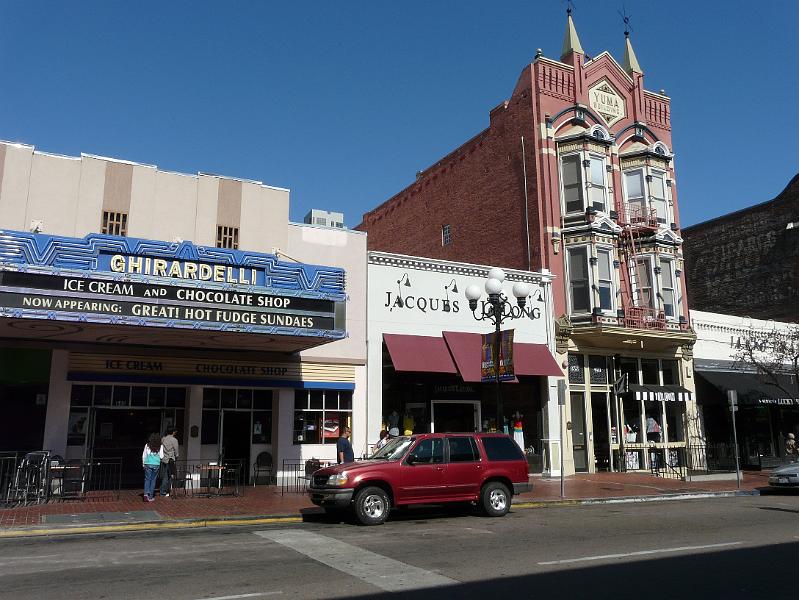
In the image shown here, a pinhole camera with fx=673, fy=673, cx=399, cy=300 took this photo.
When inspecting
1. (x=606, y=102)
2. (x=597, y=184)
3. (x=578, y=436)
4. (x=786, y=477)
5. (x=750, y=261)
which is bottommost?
(x=786, y=477)

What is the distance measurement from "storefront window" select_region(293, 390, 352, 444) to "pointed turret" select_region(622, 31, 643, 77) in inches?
798

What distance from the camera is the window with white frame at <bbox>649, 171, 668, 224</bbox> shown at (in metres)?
28.9

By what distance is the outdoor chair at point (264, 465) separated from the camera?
20.6 m

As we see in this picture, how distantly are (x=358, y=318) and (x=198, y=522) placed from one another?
10.0 metres

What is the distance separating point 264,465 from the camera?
2078 centimetres

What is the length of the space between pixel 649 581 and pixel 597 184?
71.0 ft

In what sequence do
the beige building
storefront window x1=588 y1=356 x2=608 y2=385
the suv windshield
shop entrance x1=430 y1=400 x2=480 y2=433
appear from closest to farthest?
the suv windshield < the beige building < shop entrance x1=430 y1=400 x2=480 y2=433 < storefront window x1=588 y1=356 x2=608 y2=385

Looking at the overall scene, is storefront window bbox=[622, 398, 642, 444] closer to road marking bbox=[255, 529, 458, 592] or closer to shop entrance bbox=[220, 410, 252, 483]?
shop entrance bbox=[220, 410, 252, 483]

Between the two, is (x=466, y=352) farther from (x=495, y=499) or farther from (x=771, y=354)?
(x=771, y=354)

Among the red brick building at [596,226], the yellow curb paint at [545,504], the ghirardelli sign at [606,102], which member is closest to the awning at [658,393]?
the red brick building at [596,226]

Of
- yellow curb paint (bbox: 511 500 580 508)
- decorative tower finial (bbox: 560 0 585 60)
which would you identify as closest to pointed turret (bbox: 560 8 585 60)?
decorative tower finial (bbox: 560 0 585 60)

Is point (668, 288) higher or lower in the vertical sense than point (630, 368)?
higher

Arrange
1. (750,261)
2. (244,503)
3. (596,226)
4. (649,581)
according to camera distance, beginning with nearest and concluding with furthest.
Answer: (649,581)
(244,503)
(596,226)
(750,261)

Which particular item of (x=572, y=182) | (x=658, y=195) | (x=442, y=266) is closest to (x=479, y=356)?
(x=442, y=266)
